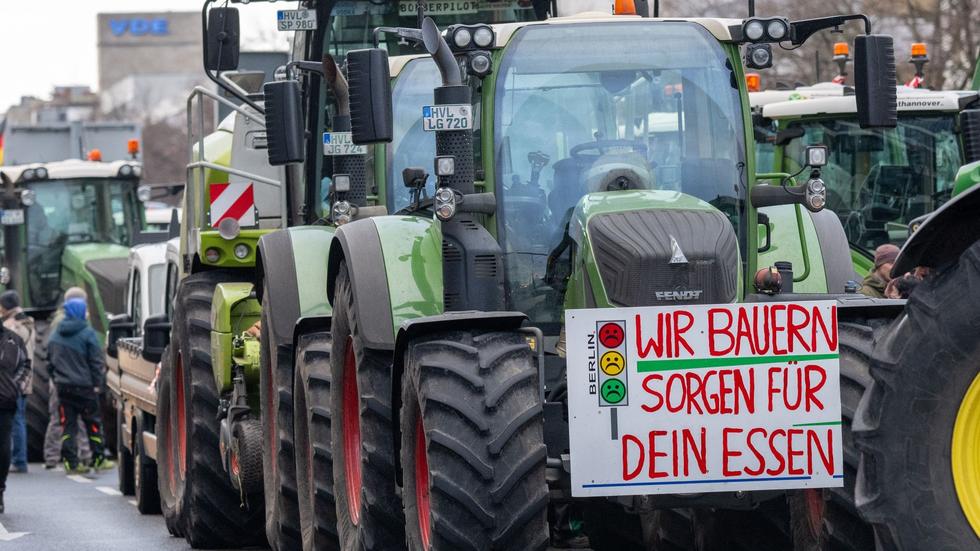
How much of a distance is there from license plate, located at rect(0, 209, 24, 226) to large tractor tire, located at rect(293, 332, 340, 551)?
53.4 feet

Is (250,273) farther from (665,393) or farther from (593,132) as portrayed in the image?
(665,393)

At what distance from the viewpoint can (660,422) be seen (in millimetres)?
8180

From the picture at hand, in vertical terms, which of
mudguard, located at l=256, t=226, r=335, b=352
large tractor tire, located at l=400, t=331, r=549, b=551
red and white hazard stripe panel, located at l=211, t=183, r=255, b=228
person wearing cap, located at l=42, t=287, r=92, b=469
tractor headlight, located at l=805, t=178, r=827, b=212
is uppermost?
tractor headlight, located at l=805, t=178, r=827, b=212

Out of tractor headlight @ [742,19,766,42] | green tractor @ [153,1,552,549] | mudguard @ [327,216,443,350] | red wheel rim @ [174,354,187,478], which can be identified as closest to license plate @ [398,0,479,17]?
green tractor @ [153,1,552,549]

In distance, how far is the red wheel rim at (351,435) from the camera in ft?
32.8

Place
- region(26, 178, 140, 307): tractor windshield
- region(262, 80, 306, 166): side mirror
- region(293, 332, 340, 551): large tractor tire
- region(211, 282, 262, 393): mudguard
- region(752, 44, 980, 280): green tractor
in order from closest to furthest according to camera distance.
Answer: region(293, 332, 340, 551): large tractor tire
region(262, 80, 306, 166): side mirror
region(211, 282, 262, 393): mudguard
region(752, 44, 980, 280): green tractor
region(26, 178, 140, 307): tractor windshield

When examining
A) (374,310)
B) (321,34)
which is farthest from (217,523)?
(374,310)

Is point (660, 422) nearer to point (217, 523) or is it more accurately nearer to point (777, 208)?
point (777, 208)

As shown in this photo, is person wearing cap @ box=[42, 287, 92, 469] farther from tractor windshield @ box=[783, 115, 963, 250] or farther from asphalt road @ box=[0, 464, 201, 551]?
tractor windshield @ box=[783, 115, 963, 250]

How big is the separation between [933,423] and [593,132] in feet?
11.3

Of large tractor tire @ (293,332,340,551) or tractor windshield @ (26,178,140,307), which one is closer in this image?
large tractor tire @ (293,332,340,551)

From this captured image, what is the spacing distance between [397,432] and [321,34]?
14.3 ft

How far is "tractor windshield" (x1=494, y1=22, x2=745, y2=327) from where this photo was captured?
9250mm

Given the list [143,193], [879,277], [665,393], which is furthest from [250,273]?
[143,193]
